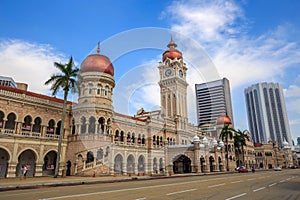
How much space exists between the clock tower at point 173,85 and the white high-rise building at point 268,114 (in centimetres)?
10887

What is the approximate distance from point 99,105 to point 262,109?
144500 millimetres

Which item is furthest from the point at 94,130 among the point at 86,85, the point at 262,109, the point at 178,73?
the point at 262,109

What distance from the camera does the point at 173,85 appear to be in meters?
57.8

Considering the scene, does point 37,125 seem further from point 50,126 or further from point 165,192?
point 165,192

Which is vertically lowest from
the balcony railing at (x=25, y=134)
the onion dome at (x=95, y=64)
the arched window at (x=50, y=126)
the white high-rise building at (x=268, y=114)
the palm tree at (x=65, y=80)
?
the balcony railing at (x=25, y=134)

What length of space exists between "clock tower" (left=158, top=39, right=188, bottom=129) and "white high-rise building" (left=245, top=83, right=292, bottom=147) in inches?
4286

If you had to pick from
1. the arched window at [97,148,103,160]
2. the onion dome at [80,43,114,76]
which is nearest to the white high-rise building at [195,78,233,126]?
the onion dome at [80,43,114,76]

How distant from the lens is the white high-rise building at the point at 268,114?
147m

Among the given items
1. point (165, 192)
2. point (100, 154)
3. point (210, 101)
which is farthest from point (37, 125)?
point (210, 101)

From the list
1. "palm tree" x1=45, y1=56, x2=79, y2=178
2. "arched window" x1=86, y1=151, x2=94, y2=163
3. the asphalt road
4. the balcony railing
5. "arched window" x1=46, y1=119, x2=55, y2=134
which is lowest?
the asphalt road

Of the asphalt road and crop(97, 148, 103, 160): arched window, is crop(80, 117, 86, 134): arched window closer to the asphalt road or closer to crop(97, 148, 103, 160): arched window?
crop(97, 148, 103, 160): arched window

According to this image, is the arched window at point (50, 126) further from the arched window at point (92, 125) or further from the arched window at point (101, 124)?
the arched window at point (101, 124)

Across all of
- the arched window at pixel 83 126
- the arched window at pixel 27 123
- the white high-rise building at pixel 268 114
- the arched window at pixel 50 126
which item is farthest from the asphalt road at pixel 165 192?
the white high-rise building at pixel 268 114

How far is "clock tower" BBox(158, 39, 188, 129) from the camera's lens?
56.6 metres
